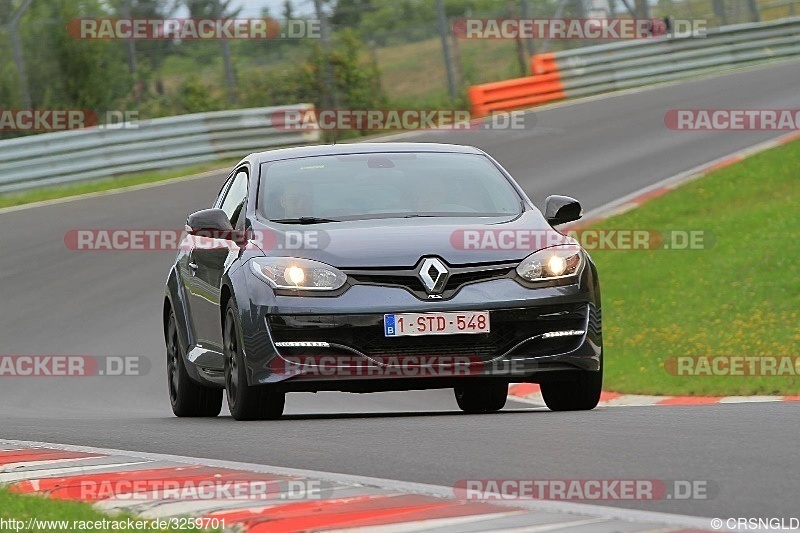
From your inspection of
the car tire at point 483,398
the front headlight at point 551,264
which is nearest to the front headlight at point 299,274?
the front headlight at point 551,264

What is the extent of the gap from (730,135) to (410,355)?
19.2m

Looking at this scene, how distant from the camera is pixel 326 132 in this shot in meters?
28.3

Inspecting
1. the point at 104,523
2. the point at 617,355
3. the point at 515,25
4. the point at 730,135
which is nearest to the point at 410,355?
the point at 104,523

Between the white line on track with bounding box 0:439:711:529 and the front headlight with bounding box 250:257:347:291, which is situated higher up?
the front headlight with bounding box 250:257:347:291

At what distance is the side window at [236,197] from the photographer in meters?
10.2

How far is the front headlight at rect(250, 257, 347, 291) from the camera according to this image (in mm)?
8688

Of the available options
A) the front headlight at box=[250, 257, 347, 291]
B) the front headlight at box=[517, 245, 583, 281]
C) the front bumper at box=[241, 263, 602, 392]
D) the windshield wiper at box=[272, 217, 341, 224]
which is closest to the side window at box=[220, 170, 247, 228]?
the windshield wiper at box=[272, 217, 341, 224]

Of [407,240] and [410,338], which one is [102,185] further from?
[410,338]

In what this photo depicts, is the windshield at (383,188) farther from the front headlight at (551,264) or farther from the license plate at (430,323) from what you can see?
the license plate at (430,323)

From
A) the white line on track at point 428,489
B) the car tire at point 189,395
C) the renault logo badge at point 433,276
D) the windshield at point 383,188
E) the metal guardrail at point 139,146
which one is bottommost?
the white line on track at point 428,489

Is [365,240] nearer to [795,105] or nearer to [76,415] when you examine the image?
[76,415]

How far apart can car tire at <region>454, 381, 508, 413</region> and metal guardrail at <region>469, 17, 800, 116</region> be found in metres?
19.7

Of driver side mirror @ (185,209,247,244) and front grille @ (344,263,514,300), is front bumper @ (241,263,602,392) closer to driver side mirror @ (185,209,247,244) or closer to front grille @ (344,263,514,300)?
front grille @ (344,263,514,300)

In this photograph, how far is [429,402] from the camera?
1348 cm
